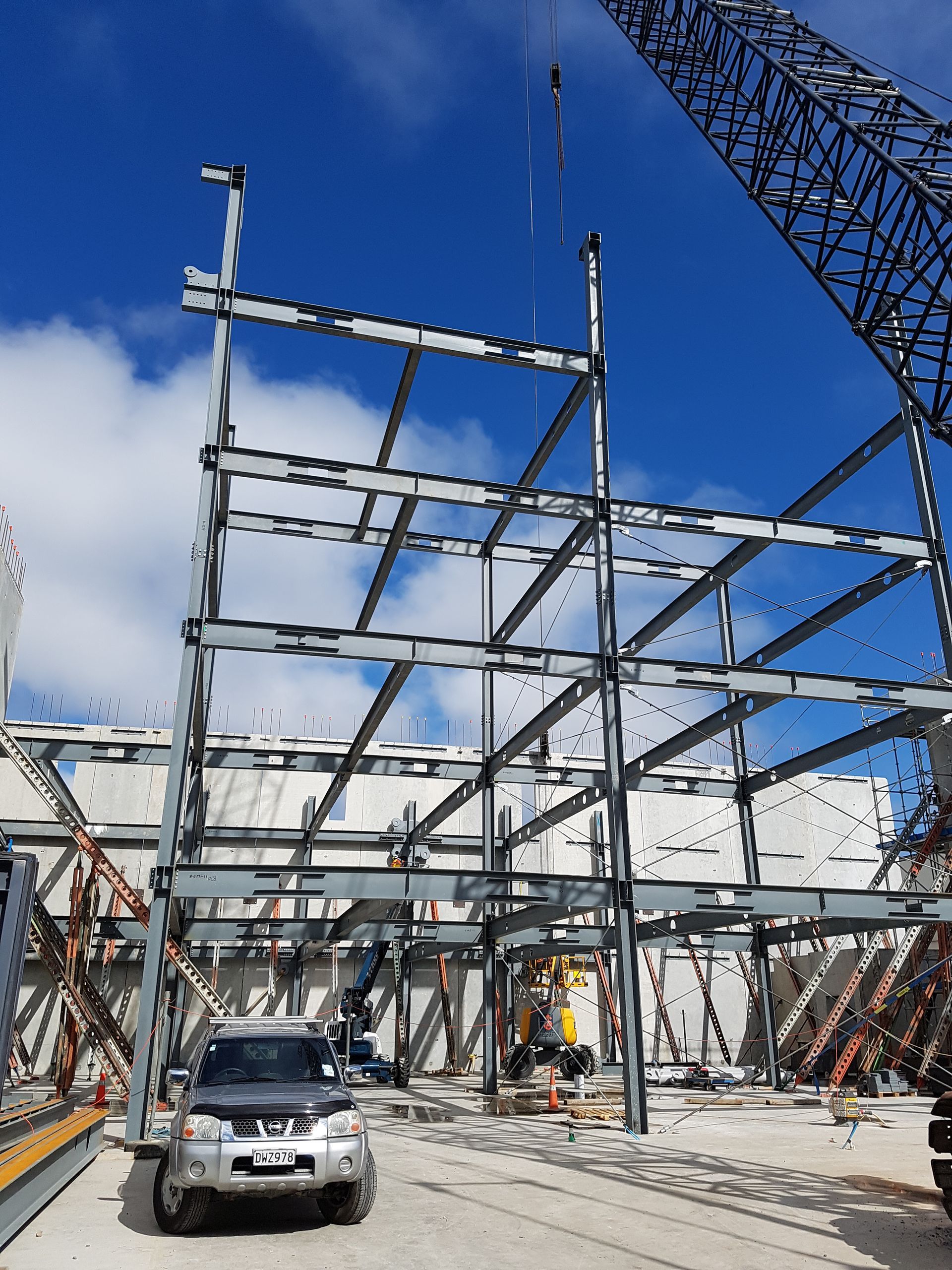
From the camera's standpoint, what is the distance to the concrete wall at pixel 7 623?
16953 mm

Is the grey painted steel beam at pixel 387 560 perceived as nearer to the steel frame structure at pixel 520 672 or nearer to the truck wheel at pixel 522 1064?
the steel frame structure at pixel 520 672

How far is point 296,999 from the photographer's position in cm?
2566

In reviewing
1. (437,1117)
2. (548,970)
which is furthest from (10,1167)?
(548,970)

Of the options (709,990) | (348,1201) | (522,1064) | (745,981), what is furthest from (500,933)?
(745,981)

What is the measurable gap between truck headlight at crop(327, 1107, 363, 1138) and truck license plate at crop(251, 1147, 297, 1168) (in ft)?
1.16

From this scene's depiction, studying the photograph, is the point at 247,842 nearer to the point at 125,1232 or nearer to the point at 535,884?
the point at 535,884

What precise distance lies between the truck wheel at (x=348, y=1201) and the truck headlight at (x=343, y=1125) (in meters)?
0.39

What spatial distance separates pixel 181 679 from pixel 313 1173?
25.5 ft

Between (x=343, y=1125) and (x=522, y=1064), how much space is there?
16804 mm

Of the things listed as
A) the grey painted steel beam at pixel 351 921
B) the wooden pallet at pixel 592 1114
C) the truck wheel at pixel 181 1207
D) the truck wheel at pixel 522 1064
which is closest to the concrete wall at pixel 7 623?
the grey painted steel beam at pixel 351 921

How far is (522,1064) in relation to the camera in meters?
23.5

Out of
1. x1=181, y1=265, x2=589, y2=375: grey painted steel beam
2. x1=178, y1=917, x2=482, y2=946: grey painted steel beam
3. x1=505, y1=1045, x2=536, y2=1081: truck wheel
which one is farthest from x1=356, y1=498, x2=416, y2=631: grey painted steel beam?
x1=505, y1=1045, x2=536, y2=1081: truck wheel

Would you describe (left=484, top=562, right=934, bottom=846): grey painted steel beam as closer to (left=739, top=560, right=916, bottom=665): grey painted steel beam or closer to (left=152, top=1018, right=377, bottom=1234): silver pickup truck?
(left=739, top=560, right=916, bottom=665): grey painted steel beam

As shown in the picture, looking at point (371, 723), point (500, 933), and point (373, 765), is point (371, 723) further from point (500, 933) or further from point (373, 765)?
point (500, 933)
